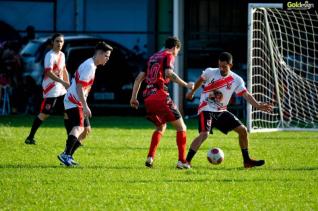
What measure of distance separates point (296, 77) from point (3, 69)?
814cm

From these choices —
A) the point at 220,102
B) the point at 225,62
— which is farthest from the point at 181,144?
the point at 225,62

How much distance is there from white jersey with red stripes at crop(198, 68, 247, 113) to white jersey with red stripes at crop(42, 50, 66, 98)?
3910 millimetres

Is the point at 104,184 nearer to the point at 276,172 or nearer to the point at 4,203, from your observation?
the point at 4,203

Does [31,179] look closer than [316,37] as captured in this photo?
Yes

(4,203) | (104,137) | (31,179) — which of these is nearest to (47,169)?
(31,179)

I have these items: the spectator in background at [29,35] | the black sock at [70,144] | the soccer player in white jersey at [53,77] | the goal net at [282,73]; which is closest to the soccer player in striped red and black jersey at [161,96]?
the black sock at [70,144]

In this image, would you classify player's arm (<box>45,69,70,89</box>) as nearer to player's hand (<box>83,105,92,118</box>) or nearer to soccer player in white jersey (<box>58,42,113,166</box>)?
soccer player in white jersey (<box>58,42,113,166</box>)

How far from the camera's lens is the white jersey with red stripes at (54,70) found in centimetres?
1656

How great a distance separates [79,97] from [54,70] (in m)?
3.77

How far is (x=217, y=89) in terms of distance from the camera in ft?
44.2

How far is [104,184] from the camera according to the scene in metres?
11.4

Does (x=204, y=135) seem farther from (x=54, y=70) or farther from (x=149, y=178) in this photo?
(x=54, y=70)

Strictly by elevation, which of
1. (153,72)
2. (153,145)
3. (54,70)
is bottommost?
(153,145)

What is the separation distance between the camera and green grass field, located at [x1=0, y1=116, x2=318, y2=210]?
10031mm
